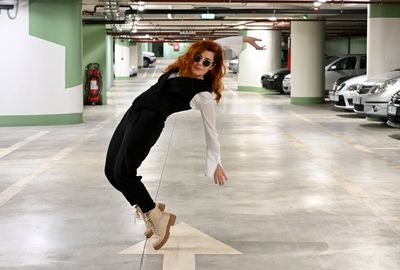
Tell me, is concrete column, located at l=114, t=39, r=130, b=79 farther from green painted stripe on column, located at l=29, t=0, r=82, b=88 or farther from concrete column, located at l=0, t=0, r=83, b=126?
concrete column, located at l=0, t=0, r=83, b=126

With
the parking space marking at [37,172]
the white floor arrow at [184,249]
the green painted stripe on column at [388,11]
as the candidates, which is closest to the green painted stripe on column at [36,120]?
the parking space marking at [37,172]

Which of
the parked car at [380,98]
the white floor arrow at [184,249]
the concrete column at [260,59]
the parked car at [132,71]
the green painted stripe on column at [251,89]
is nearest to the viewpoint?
the white floor arrow at [184,249]

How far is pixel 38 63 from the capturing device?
15562 mm

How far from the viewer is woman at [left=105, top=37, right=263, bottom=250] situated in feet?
16.8

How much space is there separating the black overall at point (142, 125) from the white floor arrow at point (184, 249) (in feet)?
1.34

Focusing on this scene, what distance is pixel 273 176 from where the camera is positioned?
29.0 ft

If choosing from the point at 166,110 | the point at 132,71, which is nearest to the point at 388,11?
the point at 166,110

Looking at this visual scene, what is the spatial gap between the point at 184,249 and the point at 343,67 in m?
19.7

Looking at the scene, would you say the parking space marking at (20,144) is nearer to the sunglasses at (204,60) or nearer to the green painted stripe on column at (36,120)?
the green painted stripe on column at (36,120)

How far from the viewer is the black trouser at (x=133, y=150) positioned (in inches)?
201

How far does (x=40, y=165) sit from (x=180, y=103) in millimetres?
5033

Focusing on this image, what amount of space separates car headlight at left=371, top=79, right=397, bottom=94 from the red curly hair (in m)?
10.1

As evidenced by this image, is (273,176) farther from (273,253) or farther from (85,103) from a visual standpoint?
(85,103)

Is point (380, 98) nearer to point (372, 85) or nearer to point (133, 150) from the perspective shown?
point (372, 85)
